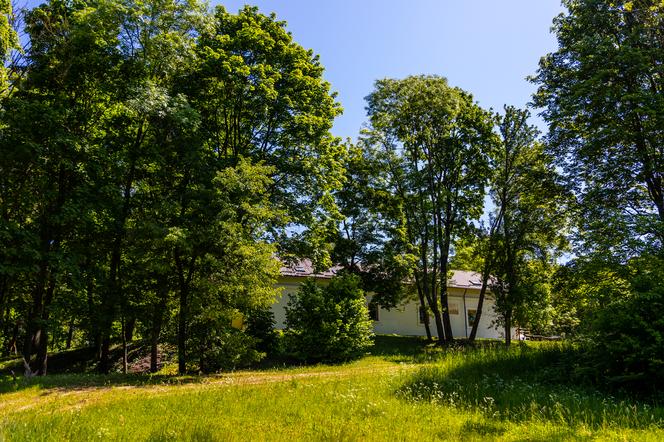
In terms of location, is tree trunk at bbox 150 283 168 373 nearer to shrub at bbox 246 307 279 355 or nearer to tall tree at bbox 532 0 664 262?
shrub at bbox 246 307 279 355

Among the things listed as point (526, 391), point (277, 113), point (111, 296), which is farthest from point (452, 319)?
point (526, 391)

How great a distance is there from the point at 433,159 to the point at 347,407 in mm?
21326

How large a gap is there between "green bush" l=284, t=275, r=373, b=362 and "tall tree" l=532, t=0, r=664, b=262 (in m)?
9.30

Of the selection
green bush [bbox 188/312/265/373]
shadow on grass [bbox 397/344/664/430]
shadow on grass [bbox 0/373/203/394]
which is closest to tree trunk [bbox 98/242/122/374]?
shadow on grass [bbox 0/373/203/394]

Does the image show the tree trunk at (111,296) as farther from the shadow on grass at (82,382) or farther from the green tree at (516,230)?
the green tree at (516,230)

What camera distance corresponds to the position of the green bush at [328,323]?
17.2 m

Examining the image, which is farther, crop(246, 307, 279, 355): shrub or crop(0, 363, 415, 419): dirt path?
crop(246, 307, 279, 355): shrub

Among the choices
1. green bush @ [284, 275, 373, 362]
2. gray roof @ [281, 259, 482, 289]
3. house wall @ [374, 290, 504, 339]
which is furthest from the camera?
house wall @ [374, 290, 504, 339]

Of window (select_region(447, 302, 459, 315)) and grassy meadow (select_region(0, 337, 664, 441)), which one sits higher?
grassy meadow (select_region(0, 337, 664, 441))

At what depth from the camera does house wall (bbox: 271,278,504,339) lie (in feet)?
111

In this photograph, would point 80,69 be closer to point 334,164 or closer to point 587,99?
point 334,164

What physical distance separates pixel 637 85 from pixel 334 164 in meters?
13.6

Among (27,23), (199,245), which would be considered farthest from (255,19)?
(199,245)

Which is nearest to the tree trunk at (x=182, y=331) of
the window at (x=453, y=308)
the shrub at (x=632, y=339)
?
the shrub at (x=632, y=339)
